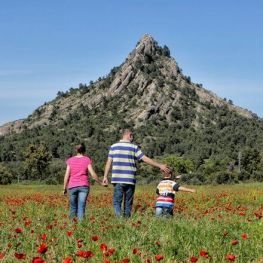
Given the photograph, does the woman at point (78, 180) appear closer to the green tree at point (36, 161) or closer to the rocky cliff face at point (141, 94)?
the green tree at point (36, 161)

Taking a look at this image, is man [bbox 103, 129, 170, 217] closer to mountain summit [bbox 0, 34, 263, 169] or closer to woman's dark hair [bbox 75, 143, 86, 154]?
woman's dark hair [bbox 75, 143, 86, 154]

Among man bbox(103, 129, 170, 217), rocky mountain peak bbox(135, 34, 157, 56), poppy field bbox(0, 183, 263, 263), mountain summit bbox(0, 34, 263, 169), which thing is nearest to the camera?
poppy field bbox(0, 183, 263, 263)

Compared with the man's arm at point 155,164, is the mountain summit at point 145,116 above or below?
above

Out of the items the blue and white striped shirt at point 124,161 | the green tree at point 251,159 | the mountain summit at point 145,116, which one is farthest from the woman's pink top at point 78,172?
the mountain summit at point 145,116

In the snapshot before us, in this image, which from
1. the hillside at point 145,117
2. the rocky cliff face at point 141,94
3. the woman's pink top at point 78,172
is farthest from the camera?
the rocky cliff face at point 141,94

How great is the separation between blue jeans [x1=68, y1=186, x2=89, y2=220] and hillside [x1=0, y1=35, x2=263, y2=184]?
104m

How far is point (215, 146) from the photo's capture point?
12838 centimetres

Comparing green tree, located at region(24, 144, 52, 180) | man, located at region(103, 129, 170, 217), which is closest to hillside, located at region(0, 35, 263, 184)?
green tree, located at region(24, 144, 52, 180)

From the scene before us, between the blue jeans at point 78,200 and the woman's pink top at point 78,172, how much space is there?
10 cm

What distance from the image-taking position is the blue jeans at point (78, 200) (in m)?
10.5

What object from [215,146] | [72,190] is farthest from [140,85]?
[72,190]

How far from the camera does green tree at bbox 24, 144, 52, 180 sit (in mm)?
90250

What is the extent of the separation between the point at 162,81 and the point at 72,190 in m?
147

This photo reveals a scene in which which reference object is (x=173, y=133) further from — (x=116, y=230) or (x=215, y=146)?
(x=116, y=230)
